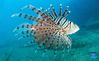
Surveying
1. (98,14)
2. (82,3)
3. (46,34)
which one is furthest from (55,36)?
(82,3)

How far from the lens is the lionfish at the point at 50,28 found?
2857 millimetres

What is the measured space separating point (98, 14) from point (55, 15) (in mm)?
10469

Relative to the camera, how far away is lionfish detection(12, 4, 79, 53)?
2.86 m

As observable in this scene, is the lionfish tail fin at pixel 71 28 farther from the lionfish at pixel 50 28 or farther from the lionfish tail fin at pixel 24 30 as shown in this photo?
the lionfish tail fin at pixel 24 30

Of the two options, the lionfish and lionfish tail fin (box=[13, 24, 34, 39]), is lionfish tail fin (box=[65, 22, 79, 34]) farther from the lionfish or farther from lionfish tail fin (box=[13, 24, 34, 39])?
lionfish tail fin (box=[13, 24, 34, 39])

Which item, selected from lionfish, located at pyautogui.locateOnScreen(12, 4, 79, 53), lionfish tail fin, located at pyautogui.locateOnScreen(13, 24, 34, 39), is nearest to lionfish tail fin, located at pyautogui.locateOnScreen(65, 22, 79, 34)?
lionfish, located at pyautogui.locateOnScreen(12, 4, 79, 53)

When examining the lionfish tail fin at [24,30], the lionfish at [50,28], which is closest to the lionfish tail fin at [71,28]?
the lionfish at [50,28]

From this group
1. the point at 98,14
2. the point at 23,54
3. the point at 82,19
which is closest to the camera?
the point at 23,54

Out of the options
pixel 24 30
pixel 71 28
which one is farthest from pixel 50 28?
pixel 24 30

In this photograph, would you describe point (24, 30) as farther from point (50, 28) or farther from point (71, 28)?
point (71, 28)

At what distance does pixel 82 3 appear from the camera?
54.1 ft

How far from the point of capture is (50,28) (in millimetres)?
2898

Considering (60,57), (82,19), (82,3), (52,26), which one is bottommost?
(60,57)

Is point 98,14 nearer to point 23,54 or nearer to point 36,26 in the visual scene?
point 23,54
